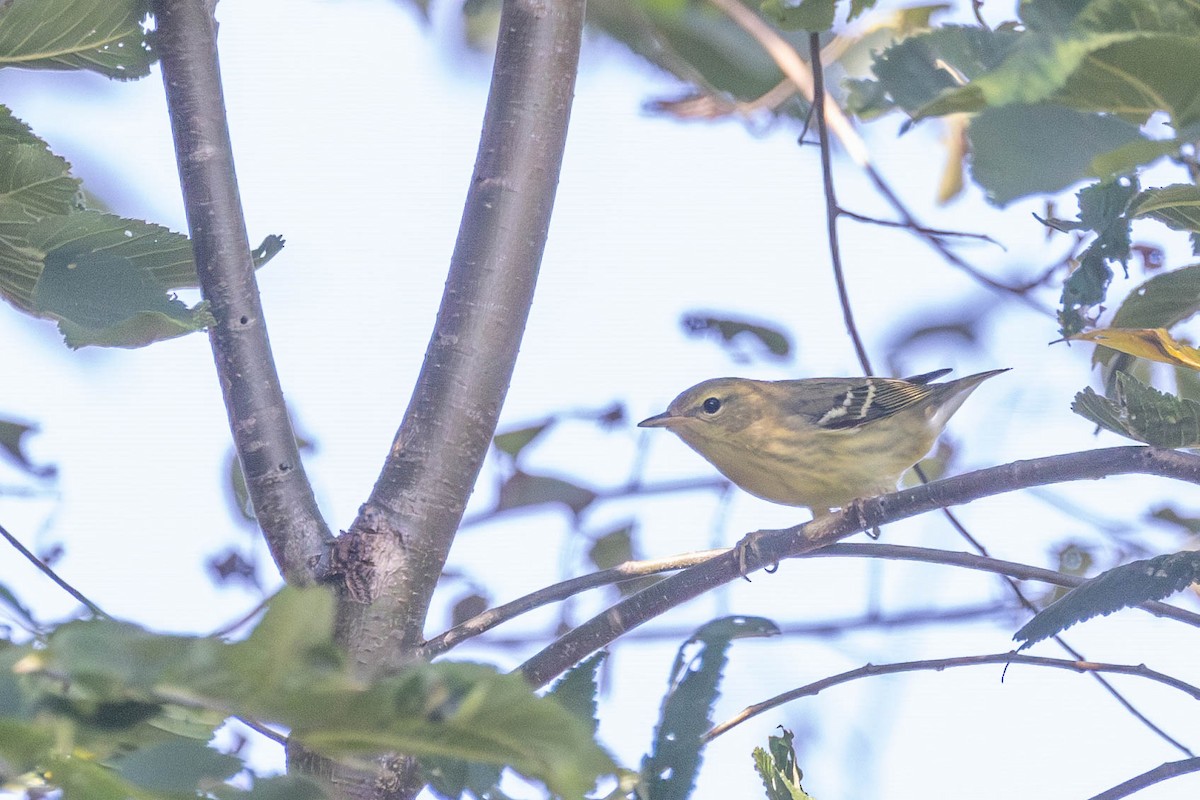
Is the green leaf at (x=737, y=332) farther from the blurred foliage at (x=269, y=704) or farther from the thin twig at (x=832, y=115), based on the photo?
the blurred foliage at (x=269, y=704)

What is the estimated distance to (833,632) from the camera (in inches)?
88.0

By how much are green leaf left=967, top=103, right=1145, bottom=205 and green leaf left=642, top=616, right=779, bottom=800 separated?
0.79m

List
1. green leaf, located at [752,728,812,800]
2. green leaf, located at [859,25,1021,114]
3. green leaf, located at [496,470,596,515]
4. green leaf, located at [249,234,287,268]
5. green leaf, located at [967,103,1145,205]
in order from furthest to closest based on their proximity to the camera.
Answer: green leaf, located at [496,470,596,515], green leaf, located at [249,234,287,268], green leaf, located at [752,728,812,800], green leaf, located at [859,25,1021,114], green leaf, located at [967,103,1145,205]

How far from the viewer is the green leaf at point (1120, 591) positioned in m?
1.38

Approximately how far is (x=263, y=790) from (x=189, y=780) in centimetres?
6

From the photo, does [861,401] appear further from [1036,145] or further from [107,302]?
[1036,145]

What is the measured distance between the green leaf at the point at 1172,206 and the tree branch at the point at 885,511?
0.93ft

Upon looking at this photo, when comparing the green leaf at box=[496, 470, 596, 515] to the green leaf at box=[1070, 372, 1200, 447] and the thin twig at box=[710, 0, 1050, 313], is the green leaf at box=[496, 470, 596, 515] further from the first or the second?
the green leaf at box=[1070, 372, 1200, 447]

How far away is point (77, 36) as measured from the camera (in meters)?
1.69

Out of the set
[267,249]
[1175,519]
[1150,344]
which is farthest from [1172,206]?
[1175,519]

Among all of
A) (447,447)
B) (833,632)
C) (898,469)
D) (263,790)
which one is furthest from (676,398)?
(263,790)

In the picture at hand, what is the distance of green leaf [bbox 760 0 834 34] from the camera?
4.15 ft

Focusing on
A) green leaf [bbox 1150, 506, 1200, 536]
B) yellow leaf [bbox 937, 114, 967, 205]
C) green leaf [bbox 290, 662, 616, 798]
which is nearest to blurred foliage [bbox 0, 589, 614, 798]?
green leaf [bbox 290, 662, 616, 798]

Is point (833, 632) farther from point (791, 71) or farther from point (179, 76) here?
point (179, 76)
